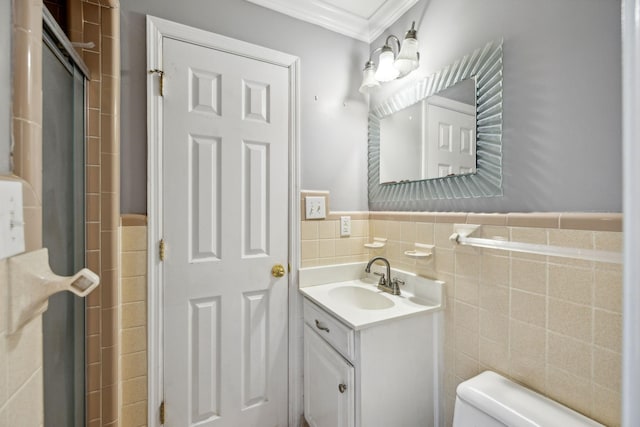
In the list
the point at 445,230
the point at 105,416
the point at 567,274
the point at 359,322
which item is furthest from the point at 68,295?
the point at 567,274

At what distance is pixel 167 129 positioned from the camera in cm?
126

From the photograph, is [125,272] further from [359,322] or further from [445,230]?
[445,230]

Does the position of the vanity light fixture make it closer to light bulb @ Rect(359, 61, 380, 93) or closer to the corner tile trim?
light bulb @ Rect(359, 61, 380, 93)

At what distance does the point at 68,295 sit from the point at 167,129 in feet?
2.55

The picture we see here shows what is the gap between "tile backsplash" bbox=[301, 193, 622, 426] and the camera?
0.78 m

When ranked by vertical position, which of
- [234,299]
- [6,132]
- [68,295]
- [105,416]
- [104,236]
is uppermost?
[6,132]

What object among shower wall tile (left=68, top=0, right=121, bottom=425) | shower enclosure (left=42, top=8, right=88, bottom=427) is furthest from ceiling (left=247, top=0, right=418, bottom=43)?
shower enclosure (left=42, top=8, right=88, bottom=427)

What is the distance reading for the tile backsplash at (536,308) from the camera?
2.55 feet

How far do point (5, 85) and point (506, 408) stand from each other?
1.45 metres

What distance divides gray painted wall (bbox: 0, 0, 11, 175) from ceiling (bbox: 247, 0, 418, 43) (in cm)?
126

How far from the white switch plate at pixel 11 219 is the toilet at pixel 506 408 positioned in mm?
1255

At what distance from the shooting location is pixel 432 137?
1329 mm

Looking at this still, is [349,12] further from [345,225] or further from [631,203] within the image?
[631,203]

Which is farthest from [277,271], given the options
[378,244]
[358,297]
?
[378,244]
